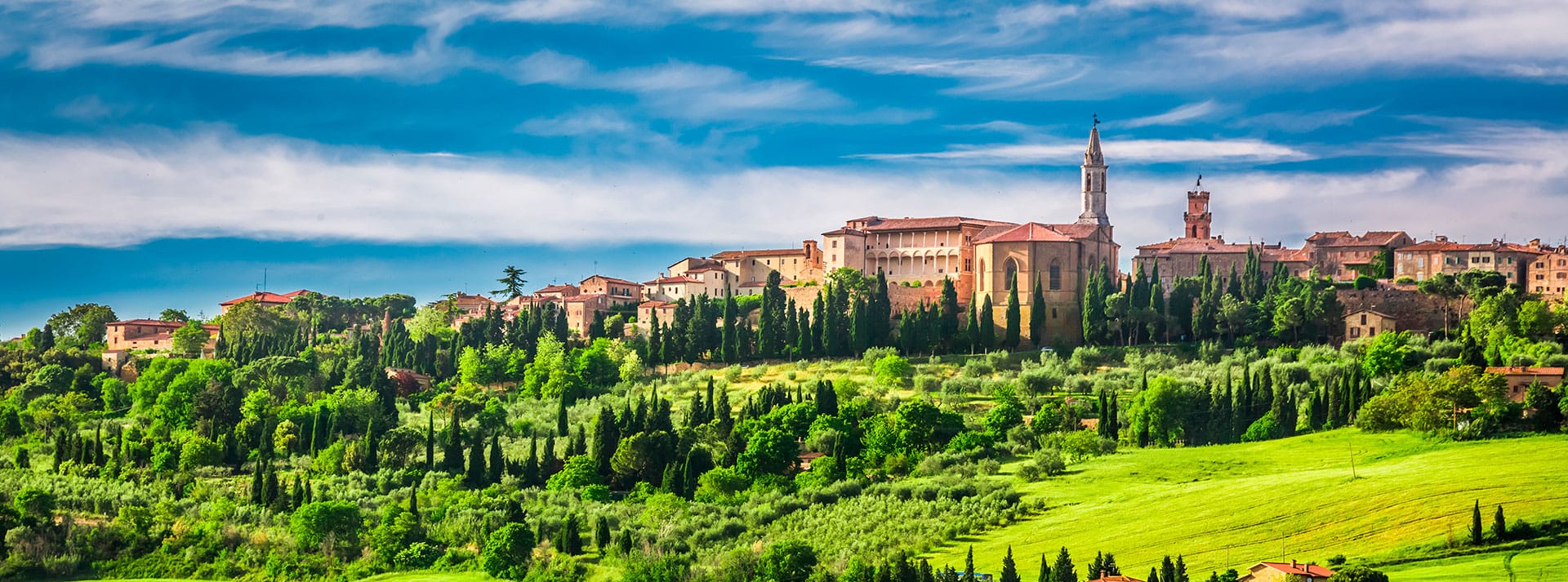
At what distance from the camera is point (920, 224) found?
98.7m

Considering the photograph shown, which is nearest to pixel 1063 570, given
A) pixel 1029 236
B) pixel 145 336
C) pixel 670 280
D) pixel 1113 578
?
pixel 1113 578

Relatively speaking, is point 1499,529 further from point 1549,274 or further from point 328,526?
point 1549,274

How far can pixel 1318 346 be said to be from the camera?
247ft

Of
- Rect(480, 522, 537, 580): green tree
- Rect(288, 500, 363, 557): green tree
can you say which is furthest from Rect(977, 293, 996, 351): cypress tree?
Rect(288, 500, 363, 557): green tree

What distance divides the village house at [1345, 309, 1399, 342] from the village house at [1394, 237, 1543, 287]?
11.6 meters

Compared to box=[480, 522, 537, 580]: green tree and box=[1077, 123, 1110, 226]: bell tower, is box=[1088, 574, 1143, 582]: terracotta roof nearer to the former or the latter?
box=[480, 522, 537, 580]: green tree

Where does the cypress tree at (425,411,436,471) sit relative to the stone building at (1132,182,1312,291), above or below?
below

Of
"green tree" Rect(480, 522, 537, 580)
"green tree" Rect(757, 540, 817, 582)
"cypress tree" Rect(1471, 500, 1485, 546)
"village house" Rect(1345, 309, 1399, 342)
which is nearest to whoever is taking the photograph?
"cypress tree" Rect(1471, 500, 1485, 546)

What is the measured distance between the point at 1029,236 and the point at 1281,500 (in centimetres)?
3648

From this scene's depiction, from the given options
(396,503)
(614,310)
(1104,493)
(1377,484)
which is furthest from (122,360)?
(1377,484)

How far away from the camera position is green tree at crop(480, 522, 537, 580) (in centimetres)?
5522

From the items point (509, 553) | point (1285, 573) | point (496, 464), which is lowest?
point (509, 553)

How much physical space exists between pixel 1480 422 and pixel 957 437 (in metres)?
18.5

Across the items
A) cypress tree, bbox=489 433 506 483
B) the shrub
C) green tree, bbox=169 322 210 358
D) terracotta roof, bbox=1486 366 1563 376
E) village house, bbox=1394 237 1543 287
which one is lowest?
the shrub
